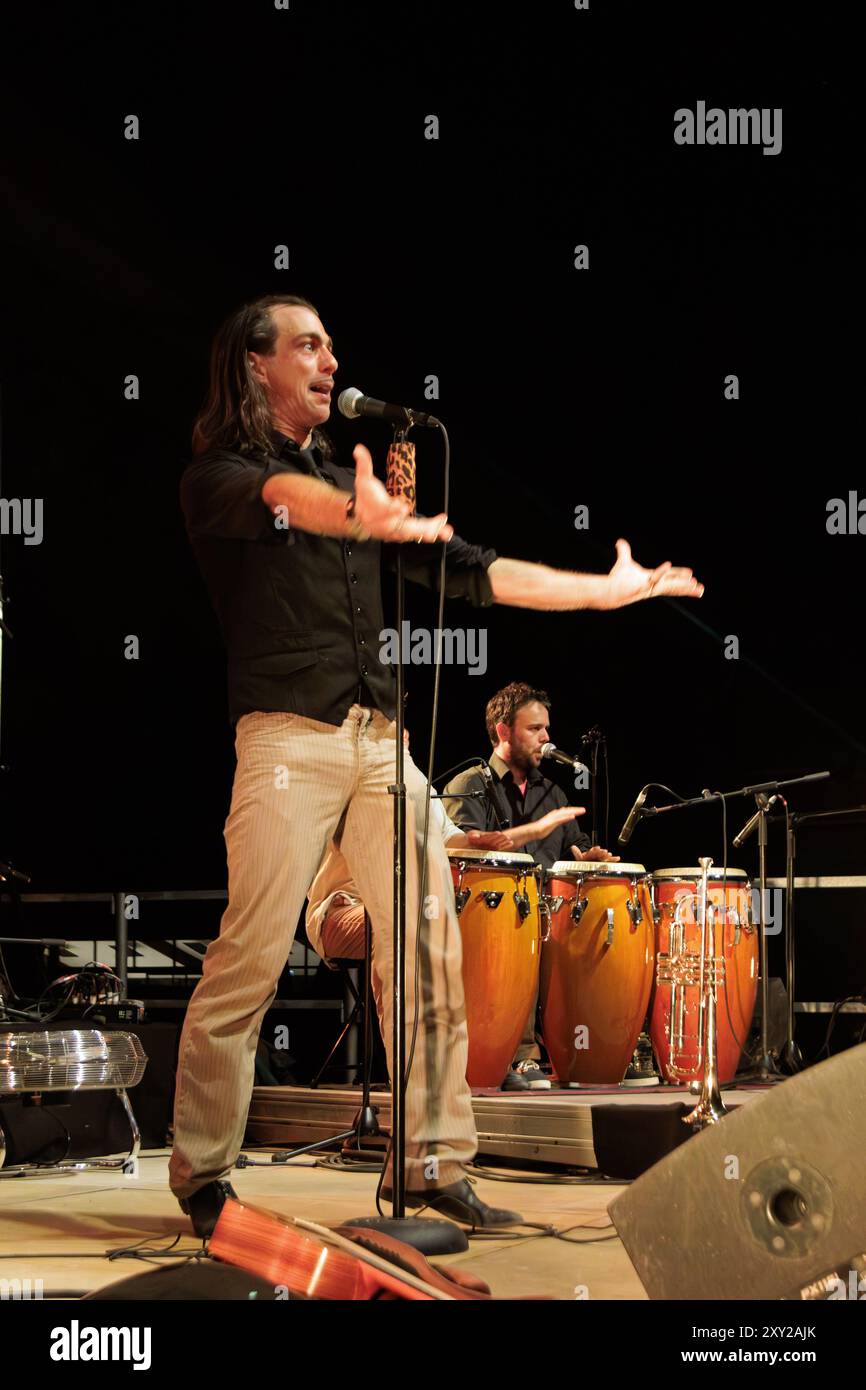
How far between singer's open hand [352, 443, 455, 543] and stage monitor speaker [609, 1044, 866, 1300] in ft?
4.03

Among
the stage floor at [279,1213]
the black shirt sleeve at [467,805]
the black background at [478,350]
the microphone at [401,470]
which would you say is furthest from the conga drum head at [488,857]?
the microphone at [401,470]

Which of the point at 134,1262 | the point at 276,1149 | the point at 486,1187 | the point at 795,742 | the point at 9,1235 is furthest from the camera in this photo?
the point at 795,742

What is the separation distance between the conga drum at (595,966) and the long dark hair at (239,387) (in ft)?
10.5

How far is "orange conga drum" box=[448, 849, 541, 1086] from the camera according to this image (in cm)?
546

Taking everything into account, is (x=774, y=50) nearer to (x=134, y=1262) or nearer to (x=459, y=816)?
(x=459, y=816)

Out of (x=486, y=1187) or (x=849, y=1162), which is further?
(x=486, y=1187)

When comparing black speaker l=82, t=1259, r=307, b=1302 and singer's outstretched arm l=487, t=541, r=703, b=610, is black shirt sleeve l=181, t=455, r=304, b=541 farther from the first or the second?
black speaker l=82, t=1259, r=307, b=1302

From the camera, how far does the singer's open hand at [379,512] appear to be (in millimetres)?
2336

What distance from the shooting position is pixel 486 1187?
4.01 meters

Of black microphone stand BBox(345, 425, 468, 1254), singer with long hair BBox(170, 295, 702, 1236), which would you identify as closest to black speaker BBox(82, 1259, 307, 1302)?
black microphone stand BBox(345, 425, 468, 1254)

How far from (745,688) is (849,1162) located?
21.0 ft

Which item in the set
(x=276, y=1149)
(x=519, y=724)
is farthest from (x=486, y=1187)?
(x=519, y=724)

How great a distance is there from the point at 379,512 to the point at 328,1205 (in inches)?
77.7

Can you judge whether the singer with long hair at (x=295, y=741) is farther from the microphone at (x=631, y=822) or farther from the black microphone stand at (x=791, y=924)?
the black microphone stand at (x=791, y=924)
